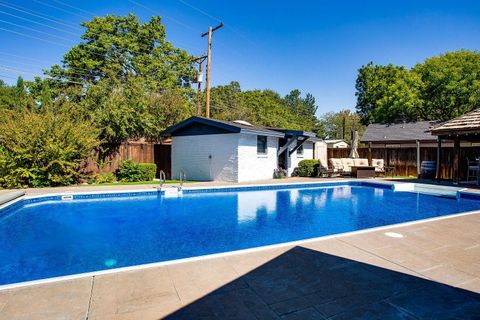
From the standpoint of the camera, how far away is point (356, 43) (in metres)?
21.2

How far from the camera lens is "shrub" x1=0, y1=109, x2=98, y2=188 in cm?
1173

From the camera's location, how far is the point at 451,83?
2536cm

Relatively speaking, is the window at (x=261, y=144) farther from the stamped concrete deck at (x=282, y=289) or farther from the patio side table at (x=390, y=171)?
the stamped concrete deck at (x=282, y=289)

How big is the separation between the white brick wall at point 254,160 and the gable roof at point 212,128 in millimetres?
434

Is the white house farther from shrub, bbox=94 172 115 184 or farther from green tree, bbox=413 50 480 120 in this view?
green tree, bbox=413 50 480 120

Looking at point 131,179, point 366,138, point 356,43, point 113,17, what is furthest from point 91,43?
point 366,138

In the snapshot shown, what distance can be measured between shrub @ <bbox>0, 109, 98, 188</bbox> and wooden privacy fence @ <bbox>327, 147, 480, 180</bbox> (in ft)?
58.6

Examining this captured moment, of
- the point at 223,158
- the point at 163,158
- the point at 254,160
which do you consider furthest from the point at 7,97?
the point at 254,160

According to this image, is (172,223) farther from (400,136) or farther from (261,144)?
(400,136)

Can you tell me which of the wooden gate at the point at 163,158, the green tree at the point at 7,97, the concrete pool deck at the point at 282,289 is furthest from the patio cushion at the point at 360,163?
the green tree at the point at 7,97

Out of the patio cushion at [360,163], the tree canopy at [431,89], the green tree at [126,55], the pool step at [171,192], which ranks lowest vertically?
the pool step at [171,192]

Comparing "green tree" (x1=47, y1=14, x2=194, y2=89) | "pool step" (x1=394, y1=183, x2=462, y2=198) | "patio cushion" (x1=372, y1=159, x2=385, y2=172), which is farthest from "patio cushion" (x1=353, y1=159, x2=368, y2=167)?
"green tree" (x1=47, y1=14, x2=194, y2=89)

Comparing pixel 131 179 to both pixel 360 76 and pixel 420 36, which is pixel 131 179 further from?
pixel 360 76

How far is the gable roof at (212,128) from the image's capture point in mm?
14344
